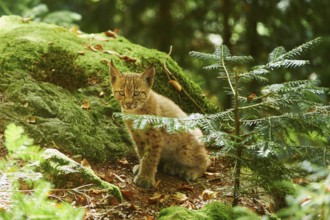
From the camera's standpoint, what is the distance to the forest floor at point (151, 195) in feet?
12.3

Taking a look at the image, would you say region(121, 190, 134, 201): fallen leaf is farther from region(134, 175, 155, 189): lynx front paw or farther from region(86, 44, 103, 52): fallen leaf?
region(86, 44, 103, 52): fallen leaf

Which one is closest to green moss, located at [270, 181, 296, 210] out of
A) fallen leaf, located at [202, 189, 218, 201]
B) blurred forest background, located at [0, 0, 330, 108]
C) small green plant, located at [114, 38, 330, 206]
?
small green plant, located at [114, 38, 330, 206]

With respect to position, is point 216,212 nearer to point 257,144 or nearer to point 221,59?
point 257,144

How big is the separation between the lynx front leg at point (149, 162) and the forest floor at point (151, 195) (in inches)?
3.1

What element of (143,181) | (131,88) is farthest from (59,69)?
(143,181)

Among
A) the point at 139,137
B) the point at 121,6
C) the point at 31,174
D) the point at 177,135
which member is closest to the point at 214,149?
the point at 177,135

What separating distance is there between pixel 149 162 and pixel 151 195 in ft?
1.25

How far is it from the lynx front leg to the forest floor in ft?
0.26

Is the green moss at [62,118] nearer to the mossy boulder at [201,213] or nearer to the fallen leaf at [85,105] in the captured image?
the fallen leaf at [85,105]

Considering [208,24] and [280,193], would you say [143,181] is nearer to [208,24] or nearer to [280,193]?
[280,193]

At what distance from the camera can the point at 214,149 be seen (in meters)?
5.70

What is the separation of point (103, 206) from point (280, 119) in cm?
167

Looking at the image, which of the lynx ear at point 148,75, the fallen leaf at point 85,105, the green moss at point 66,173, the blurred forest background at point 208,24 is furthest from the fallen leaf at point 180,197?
the blurred forest background at point 208,24

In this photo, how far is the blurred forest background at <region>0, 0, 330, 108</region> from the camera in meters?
→ 8.97
